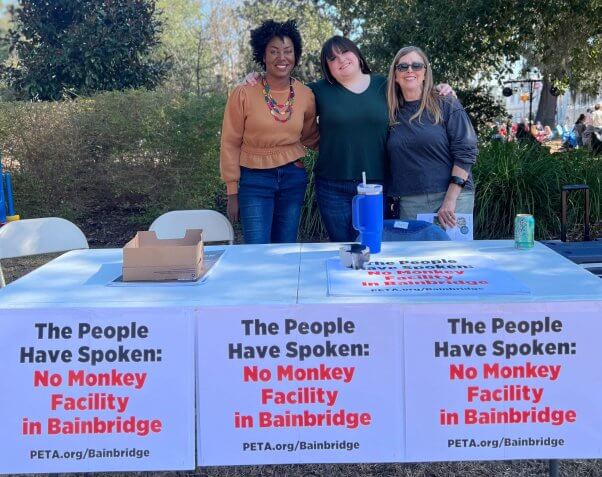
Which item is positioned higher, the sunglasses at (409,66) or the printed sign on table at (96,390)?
the sunglasses at (409,66)

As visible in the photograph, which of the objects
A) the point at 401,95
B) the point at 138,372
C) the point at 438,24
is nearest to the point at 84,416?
the point at 138,372

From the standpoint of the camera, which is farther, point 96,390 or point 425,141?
point 425,141

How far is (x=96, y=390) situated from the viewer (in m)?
2.20

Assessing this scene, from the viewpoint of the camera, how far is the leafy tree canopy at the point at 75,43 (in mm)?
9289

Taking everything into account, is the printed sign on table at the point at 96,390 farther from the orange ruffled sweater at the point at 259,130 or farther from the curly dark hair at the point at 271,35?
the curly dark hair at the point at 271,35

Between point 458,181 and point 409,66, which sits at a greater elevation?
point 409,66

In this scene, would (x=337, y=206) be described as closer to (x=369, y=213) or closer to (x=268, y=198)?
(x=268, y=198)

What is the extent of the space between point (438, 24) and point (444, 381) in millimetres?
7708

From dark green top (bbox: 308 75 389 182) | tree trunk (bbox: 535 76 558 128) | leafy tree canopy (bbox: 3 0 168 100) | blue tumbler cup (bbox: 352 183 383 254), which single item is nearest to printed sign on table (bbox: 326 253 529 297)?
blue tumbler cup (bbox: 352 183 383 254)

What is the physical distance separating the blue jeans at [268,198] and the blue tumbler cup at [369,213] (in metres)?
1.04

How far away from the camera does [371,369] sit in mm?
2197

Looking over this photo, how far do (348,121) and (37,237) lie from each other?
182cm

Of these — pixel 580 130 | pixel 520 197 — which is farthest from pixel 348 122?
pixel 580 130

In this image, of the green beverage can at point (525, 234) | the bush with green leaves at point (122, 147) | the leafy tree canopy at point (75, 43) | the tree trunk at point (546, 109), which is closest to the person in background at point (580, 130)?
the tree trunk at point (546, 109)
